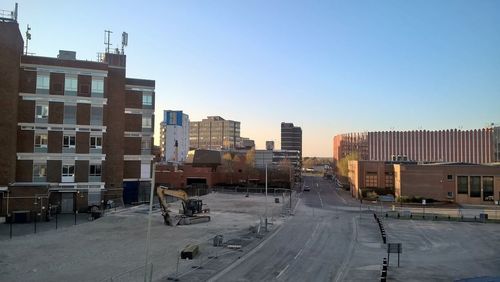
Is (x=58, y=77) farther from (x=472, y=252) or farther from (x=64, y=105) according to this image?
(x=472, y=252)

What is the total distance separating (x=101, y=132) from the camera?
201ft

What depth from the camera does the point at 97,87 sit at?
6122 cm

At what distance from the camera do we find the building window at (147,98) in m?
70.3

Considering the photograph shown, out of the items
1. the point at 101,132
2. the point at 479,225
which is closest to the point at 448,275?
the point at 479,225

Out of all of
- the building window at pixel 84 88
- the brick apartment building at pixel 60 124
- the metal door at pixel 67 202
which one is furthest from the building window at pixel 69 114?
the metal door at pixel 67 202

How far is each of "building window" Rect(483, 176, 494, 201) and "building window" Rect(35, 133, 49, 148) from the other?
224ft

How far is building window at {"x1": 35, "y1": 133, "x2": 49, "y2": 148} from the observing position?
58.4 m

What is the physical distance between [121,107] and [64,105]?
27.3 ft

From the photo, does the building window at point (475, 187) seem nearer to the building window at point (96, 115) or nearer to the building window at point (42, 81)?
the building window at point (96, 115)

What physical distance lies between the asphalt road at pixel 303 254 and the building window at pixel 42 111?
109 feet

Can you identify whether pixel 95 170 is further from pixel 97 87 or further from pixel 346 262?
pixel 346 262

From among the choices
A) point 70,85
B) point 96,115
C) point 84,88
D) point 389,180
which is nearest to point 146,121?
point 96,115

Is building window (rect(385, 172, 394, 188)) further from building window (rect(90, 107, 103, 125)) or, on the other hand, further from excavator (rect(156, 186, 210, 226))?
building window (rect(90, 107, 103, 125))

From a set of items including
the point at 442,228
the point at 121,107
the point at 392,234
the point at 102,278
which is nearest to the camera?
the point at 102,278
